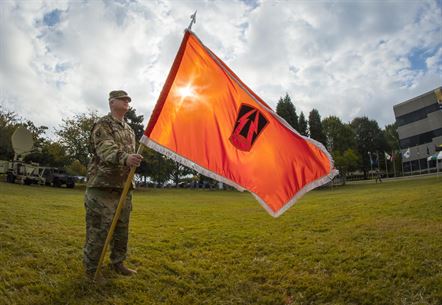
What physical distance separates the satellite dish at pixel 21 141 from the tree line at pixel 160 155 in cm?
472

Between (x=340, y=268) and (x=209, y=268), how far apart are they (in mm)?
2202

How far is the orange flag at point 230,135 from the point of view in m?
4.71

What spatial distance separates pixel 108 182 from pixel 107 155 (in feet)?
1.43

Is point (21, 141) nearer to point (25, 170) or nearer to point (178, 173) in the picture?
point (25, 170)

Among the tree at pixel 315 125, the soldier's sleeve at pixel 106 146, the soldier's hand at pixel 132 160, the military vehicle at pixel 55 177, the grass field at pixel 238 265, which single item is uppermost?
the tree at pixel 315 125

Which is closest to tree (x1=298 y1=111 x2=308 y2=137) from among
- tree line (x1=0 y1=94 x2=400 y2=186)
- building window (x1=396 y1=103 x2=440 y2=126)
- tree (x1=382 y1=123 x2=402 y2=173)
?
tree line (x1=0 y1=94 x2=400 y2=186)

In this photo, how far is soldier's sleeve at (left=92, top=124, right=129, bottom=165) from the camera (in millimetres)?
4156

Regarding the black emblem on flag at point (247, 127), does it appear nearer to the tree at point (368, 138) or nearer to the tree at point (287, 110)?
the tree at point (287, 110)

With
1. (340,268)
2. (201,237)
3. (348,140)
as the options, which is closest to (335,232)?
(340,268)

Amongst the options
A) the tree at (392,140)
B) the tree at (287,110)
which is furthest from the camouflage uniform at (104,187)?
the tree at (392,140)

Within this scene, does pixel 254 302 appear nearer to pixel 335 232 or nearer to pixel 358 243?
pixel 358 243

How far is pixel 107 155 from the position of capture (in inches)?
165

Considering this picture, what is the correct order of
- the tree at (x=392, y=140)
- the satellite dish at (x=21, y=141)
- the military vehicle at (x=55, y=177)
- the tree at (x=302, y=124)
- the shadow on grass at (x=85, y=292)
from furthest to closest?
the tree at (x=392, y=140)
the tree at (x=302, y=124)
the military vehicle at (x=55, y=177)
the satellite dish at (x=21, y=141)
the shadow on grass at (x=85, y=292)

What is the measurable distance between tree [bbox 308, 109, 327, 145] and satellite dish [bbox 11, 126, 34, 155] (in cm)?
→ 5401
